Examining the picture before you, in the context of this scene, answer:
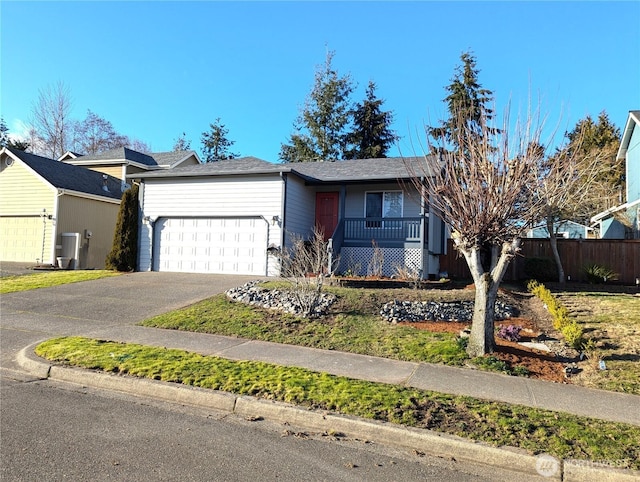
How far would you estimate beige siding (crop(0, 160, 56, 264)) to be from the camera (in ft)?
66.3

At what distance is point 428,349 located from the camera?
7312 mm

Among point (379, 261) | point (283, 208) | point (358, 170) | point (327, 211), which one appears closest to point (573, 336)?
point (379, 261)

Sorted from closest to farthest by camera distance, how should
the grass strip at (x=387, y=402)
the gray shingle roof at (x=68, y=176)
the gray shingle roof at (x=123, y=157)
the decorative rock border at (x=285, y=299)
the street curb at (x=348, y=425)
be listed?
the street curb at (x=348, y=425)
the grass strip at (x=387, y=402)
the decorative rock border at (x=285, y=299)
the gray shingle roof at (x=68, y=176)
the gray shingle roof at (x=123, y=157)

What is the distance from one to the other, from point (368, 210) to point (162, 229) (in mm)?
8250

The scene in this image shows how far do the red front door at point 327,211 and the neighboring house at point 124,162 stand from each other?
1243 centimetres

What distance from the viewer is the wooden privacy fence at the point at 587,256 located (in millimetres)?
15805

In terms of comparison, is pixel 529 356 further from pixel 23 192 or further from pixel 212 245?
pixel 23 192

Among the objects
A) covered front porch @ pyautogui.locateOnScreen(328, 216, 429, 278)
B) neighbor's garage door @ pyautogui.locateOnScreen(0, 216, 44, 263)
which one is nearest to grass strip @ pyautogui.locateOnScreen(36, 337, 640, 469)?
covered front porch @ pyautogui.locateOnScreen(328, 216, 429, 278)

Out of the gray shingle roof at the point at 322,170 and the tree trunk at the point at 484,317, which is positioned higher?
the gray shingle roof at the point at 322,170

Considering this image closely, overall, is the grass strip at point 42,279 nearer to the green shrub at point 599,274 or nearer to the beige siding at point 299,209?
the beige siding at point 299,209

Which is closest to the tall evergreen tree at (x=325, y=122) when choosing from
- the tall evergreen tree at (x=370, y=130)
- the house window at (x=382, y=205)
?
the tall evergreen tree at (x=370, y=130)

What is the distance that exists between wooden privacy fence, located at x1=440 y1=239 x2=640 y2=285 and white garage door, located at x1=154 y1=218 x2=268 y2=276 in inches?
289

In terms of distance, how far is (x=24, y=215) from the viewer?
20688 millimetres

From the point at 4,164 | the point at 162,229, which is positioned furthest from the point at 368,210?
the point at 4,164
